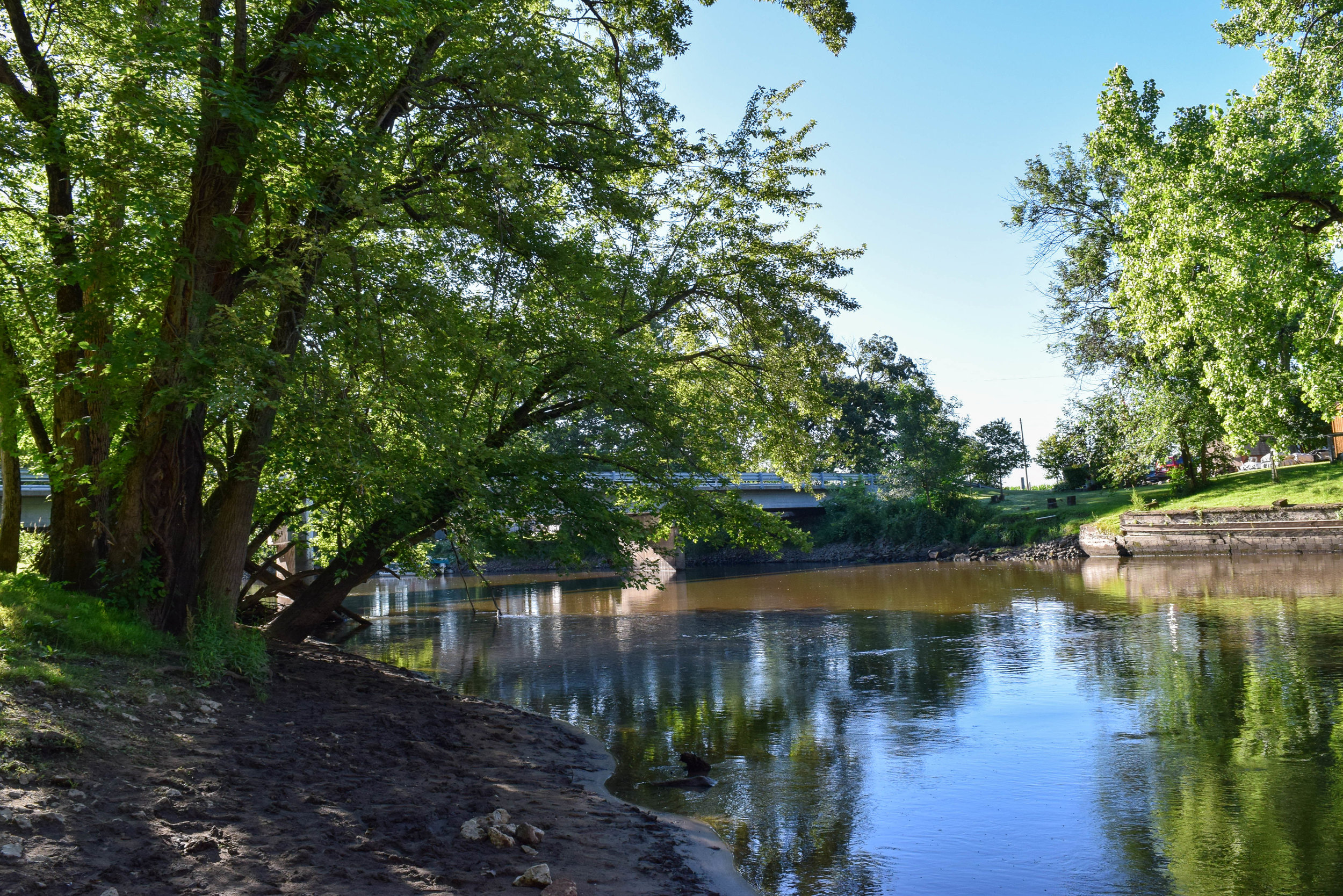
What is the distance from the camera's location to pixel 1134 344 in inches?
1647

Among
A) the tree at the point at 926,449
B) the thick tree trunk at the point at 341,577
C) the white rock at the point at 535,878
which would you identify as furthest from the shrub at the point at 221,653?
the tree at the point at 926,449

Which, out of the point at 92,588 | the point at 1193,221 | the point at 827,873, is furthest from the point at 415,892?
the point at 1193,221

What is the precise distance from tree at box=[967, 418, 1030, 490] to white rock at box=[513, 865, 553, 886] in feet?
175

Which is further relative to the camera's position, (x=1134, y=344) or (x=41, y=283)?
(x=1134, y=344)

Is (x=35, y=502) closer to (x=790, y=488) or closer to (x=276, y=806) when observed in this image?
(x=276, y=806)

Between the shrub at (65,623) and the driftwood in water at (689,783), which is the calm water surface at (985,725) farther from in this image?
the shrub at (65,623)

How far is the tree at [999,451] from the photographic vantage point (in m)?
56.9

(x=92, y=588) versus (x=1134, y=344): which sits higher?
(x=1134, y=344)

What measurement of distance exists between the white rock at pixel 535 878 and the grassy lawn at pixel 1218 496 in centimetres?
4105

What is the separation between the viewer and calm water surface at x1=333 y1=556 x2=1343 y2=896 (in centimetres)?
793

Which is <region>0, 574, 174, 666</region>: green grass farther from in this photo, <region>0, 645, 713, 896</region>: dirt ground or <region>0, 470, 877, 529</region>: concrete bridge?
<region>0, 470, 877, 529</region>: concrete bridge

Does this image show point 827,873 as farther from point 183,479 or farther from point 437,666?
point 437,666

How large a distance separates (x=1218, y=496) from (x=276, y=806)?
45936 mm

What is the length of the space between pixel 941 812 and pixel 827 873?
203cm
